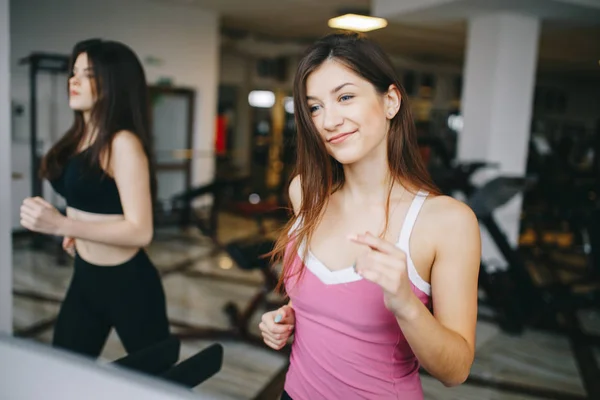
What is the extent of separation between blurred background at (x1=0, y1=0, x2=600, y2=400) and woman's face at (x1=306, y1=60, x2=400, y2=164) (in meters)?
0.18

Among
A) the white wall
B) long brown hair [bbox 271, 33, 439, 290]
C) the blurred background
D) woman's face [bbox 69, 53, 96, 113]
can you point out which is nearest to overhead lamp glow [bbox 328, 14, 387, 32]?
the blurred background

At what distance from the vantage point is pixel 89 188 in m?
1.62

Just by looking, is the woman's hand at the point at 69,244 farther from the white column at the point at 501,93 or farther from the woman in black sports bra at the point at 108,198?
the white column at the point at 501,93

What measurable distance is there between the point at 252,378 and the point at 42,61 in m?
3.85

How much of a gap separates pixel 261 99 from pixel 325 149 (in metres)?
8.95

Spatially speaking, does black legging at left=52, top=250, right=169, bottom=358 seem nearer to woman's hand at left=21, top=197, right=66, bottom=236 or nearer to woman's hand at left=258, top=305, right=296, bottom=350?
woman's hand at left=21, top=197, right=66, bottom=236

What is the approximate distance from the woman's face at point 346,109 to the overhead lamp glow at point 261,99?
8754 millimetres

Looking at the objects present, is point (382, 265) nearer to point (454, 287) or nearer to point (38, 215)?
point (454, 287)

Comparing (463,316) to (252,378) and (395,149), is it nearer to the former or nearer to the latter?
A: (395,149)

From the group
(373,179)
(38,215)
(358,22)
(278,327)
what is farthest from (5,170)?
(358,22)

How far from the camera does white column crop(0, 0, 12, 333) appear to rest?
1.19 m

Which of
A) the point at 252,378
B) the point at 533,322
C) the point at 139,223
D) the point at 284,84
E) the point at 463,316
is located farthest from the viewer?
the point at 284,84

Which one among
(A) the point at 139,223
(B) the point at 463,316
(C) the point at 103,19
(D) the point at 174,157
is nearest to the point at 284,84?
(D) the point at 174,157

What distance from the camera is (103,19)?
530 centimetres
